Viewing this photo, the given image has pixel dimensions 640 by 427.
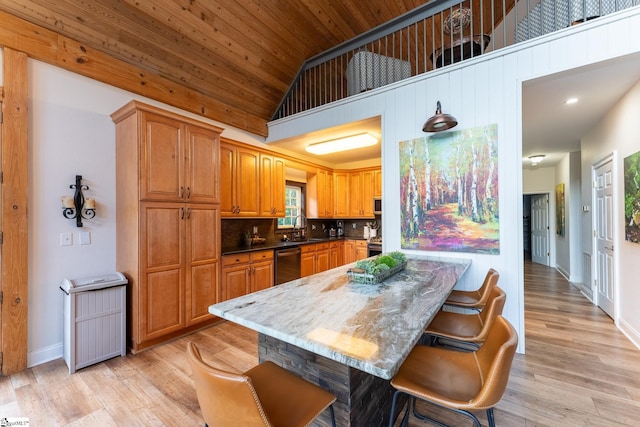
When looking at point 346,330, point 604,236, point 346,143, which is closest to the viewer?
point 346,330

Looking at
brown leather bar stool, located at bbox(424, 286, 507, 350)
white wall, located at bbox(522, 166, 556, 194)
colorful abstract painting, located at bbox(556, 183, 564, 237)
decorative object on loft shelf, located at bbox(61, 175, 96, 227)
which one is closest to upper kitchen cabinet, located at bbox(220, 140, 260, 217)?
decorative object on loft shelf, located at bbox(61, 175, 96, 227)

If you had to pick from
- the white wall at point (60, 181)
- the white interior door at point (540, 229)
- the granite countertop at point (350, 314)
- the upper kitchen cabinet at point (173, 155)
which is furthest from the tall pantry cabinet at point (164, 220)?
the white interior door at point (540, 229)

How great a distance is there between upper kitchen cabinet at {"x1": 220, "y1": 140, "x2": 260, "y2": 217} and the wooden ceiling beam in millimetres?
484

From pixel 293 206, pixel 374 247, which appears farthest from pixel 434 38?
pixel 293 206

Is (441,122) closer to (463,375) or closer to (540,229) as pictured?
(463,375)

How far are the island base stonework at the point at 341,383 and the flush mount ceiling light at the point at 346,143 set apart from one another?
3241 millimetres

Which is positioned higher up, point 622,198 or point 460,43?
point 460,43

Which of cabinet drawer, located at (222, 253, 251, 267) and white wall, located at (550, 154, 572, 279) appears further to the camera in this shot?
white wall, located at (550, 154, 572, 279)

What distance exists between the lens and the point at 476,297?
2.34 meters

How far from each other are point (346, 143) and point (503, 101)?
220cm

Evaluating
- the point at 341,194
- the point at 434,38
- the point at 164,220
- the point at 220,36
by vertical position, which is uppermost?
the point at 434,38

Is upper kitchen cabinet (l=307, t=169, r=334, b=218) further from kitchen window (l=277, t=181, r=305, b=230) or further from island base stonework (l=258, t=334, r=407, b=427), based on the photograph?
island base stonework (l=258, t=334, r=407, b=427)

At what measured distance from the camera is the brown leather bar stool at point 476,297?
2056mm

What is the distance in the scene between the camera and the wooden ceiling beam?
7.54ft
